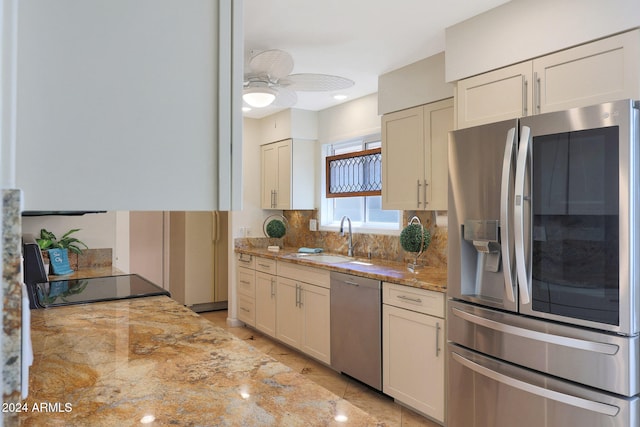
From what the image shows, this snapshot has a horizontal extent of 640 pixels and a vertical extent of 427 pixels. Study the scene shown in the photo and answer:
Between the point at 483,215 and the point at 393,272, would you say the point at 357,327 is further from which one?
the point at 483,215

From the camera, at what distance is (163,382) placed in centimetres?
106

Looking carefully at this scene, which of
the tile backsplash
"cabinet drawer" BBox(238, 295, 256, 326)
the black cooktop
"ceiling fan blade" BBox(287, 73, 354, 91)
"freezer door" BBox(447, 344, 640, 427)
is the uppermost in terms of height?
"ceiling fan blade" BBox(287, 73, 354, 91)

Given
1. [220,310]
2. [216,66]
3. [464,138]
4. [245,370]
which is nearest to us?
[216,66]

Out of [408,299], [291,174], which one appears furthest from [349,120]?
[408,299]

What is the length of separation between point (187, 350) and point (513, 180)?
1.50 meters

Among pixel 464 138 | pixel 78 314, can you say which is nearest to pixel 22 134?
pixel 78 314

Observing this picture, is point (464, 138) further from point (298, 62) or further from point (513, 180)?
point (298, 62)

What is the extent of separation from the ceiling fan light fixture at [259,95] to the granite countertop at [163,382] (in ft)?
5.39

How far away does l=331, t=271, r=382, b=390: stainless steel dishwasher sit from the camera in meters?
2.96

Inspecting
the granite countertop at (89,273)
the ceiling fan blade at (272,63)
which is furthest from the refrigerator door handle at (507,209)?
the granite countertop at (89,273)

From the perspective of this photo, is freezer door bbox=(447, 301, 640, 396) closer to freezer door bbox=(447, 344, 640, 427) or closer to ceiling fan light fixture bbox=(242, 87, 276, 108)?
freezer door bbox=(447, 344, 640, 427)

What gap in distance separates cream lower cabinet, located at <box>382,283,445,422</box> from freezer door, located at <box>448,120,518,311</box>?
13.9 inches

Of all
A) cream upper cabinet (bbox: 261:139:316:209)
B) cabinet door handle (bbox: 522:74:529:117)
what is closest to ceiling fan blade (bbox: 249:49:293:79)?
cabinet door handle (bbox: 522:74:529:117)

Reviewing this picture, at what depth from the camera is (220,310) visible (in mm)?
5781
